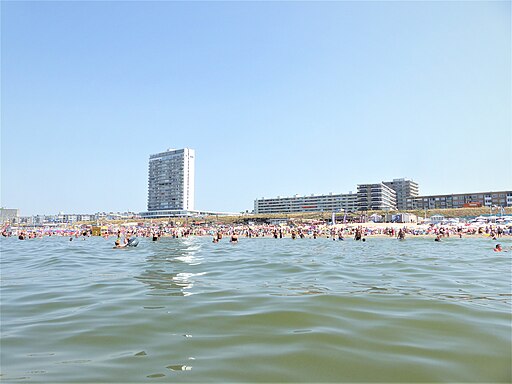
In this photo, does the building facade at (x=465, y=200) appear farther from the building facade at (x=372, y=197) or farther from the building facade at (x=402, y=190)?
the building facade at (x=372, y=197)

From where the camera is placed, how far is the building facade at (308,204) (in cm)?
15788

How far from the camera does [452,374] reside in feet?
14.3

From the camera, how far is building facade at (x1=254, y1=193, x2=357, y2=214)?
518 ft

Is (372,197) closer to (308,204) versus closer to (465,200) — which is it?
(308,204)

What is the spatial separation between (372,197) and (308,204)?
1230 inches

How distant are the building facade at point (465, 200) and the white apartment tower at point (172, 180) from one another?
4168 inches

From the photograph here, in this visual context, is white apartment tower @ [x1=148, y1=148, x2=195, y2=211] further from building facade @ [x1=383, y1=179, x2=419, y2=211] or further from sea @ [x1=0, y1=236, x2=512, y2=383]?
sea @ [x1=0, y1=236, x2=512, y2=383]

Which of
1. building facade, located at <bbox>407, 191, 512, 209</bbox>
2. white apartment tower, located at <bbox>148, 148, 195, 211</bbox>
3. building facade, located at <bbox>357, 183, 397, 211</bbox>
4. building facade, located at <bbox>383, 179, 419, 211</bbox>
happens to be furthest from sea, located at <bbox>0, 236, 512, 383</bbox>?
building facade, located at <bbox>383, 179, 419, 211</bbox>

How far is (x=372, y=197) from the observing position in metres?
148

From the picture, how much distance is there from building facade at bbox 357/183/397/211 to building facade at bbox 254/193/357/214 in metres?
4.61

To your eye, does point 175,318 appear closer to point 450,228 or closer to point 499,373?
point 499,373

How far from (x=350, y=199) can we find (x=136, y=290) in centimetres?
15428

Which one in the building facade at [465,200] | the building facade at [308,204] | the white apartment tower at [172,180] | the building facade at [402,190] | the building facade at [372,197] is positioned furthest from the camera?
the building facade at [402,190]

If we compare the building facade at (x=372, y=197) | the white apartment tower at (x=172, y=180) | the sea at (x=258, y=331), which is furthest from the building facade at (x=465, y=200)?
the sea at (x=258, y=331)
